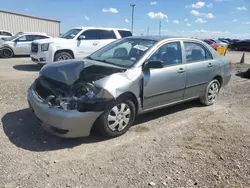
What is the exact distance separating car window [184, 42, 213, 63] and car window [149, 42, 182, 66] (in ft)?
0.84

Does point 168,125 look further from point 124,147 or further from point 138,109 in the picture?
point 124,147

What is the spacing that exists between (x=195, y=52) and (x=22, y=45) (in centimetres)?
1208

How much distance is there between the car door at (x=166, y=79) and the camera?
424cm

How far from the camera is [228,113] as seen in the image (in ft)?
17.9

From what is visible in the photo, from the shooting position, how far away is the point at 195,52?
17.3 ft

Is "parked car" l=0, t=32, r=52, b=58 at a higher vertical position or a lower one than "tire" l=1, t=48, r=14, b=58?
higher

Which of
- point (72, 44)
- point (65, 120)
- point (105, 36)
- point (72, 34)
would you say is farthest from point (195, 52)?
point (72, 34)

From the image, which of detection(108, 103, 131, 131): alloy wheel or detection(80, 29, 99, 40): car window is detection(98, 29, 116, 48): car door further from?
detection(108, 103, 131, 131): alloy wheel

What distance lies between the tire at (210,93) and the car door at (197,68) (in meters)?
0.17

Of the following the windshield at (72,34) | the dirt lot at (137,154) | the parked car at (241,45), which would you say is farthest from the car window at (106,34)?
the parked car at (241,45)

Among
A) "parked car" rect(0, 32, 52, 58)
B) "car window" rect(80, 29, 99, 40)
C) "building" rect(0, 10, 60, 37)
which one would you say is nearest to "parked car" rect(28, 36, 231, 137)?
"car window" rect(80, 29, 99, 40)

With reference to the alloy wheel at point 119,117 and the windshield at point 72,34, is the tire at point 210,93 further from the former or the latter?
the windshield at point 72,34

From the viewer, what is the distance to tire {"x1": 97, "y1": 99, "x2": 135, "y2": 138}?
370cm

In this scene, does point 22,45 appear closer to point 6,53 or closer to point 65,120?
point 6,53
